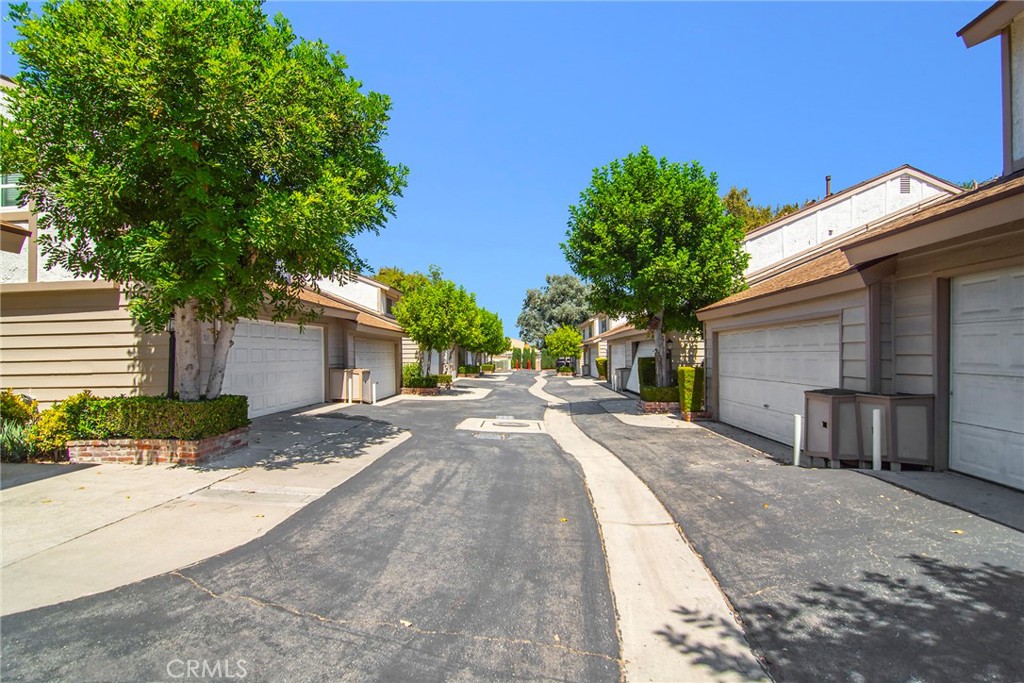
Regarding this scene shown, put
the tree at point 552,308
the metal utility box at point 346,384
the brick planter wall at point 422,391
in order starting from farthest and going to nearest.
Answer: the tree at point 552,308, the brick planter wall at point 422,391, the metal utility box at point 346,384

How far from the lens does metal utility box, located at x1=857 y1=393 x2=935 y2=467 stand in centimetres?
652

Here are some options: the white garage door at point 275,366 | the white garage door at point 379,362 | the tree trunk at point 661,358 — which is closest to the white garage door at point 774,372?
the tree trunk at point 661,358

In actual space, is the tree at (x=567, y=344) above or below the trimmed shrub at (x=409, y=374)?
above

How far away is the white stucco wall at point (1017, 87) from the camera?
7.01 m

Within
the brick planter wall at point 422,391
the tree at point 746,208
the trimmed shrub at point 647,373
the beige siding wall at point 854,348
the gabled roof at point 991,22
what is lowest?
the brick planter wall at point 422,391

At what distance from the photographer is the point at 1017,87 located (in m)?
7.06

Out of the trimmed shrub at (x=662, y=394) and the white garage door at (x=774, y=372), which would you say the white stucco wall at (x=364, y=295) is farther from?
the white garage door at (x=774, y=372)

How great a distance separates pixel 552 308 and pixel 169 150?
2510 inches

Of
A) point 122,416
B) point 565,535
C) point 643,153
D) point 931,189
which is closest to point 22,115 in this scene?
point 122,416

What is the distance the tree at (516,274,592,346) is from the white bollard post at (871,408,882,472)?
2357 inches

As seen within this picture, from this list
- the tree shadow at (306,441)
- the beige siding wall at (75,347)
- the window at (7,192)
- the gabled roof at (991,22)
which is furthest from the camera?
the beige siding wall at (75,347)

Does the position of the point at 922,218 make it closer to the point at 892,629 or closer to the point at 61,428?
the point at 892,629

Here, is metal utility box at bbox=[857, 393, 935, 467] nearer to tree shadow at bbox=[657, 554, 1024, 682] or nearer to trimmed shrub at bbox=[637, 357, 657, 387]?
tree shadow at bbox=[657, 554, 1024, 682]

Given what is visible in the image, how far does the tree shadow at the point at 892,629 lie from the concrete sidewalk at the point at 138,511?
420 centimetres
